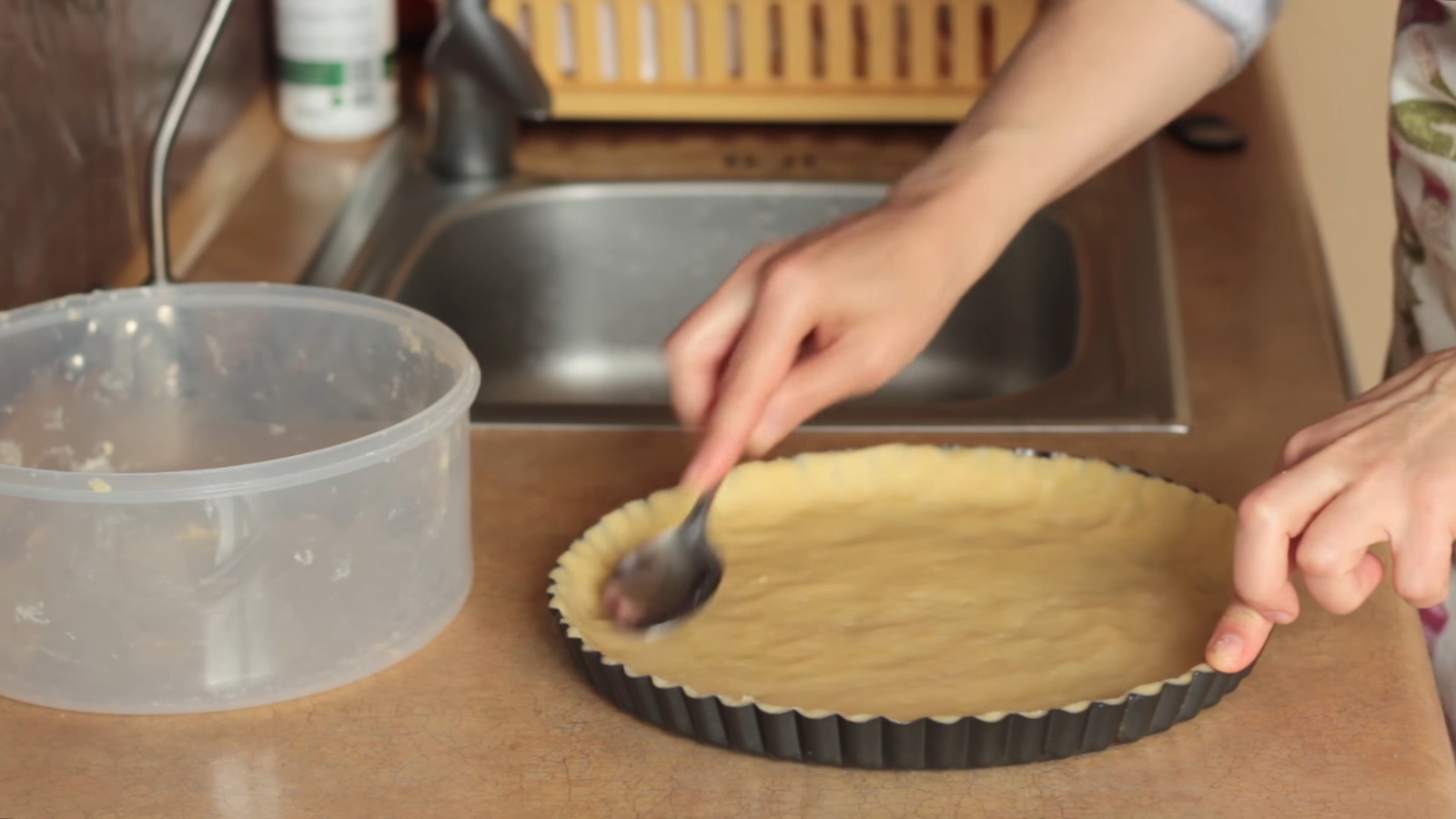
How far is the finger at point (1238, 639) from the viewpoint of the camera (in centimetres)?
75

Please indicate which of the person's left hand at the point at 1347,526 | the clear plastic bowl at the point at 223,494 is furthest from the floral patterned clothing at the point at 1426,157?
the clear plastic bowl at the point at 223,494

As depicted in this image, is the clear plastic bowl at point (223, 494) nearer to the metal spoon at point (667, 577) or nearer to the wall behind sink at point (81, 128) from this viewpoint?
the metal spoon at point (667, 577)

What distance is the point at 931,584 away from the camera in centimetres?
89

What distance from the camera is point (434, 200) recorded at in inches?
59.0

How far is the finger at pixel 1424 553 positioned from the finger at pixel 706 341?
0.32 meters

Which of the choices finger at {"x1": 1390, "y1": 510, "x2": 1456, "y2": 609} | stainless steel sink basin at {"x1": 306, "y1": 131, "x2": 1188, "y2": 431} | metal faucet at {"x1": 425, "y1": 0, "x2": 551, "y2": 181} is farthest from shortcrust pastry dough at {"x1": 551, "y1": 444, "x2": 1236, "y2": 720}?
metal faucet at {"x1": 425, "y1": 0, "x2": 551, "y2": 181}

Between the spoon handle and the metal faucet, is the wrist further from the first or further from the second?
the metal faucet

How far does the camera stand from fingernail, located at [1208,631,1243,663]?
75cm

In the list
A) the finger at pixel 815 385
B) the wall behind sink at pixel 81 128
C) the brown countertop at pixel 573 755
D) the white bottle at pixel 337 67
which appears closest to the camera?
the brown countertop at pixel 573 755

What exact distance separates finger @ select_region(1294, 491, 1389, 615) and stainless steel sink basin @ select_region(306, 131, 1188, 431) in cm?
62

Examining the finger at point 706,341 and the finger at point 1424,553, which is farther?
the finger at point 706,341

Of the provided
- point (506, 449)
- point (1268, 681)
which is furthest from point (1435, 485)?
point (506, 449)

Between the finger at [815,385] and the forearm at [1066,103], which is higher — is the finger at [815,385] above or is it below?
below

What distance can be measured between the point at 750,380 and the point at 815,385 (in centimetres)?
4
